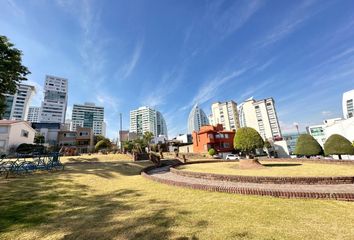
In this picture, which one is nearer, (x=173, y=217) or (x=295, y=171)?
(x=173, y=217)

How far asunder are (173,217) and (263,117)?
105 metres

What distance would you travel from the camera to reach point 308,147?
28.5 meters

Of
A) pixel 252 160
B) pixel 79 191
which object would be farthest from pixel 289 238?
pixel 252 160

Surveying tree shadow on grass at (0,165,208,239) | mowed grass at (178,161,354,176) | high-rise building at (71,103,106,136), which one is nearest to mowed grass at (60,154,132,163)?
mowed grass at (178,161,354,176)

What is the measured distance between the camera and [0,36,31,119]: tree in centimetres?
1504

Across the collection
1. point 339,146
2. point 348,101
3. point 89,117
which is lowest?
point 339,146

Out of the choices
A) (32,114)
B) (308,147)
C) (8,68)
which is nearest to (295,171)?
(308,147)

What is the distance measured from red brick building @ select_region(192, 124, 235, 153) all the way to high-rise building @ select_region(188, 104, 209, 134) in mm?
123371

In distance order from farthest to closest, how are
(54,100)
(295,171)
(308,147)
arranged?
(54,100), (308,147), (295,171)

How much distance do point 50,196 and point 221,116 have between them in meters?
112

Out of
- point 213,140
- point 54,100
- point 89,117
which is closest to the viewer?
point 213,140

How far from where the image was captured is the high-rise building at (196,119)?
17850 cm

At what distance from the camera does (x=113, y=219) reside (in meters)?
5.21

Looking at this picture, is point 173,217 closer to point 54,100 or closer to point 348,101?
point 348,101
